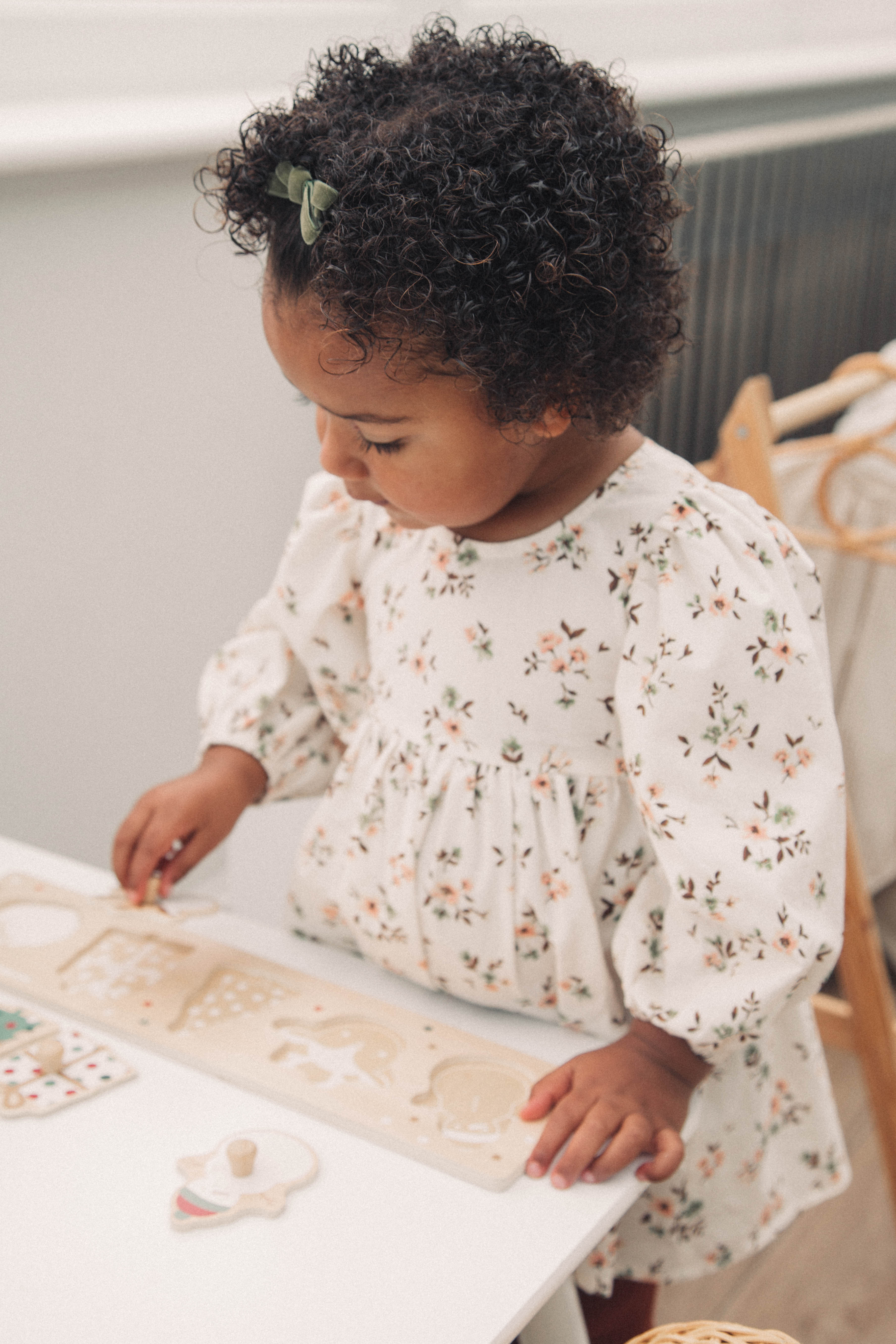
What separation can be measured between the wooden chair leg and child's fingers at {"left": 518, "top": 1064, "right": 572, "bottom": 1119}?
1.99 feet

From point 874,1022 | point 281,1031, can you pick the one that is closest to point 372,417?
point 281,1031

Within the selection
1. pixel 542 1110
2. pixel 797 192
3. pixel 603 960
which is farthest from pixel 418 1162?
pixel 797 192

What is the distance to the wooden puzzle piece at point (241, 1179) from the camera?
1.97ft

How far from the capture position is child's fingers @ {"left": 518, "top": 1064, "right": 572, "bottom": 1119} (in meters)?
0.68

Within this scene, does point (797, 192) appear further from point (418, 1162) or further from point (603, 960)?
point (418, 1162)

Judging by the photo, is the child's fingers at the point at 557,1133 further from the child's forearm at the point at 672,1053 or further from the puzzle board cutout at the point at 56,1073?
the puzzle board cutout at the point at 56,1073

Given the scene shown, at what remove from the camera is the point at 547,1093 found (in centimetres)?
68

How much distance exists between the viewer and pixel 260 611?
0.94 m

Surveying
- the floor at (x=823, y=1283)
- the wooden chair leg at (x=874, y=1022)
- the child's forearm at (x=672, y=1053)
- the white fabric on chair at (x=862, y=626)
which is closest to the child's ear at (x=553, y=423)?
the child's forearm at (x=672, y=1053)

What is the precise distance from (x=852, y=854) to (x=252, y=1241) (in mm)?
702

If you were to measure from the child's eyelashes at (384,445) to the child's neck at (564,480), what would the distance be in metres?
0.09

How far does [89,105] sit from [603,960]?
0.92m

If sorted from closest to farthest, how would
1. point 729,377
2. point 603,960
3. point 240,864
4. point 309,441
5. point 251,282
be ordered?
point 603,960
point 240,864
point 251,282
point 309,441
point 729,377

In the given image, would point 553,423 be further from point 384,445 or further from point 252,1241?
point 252,1241
